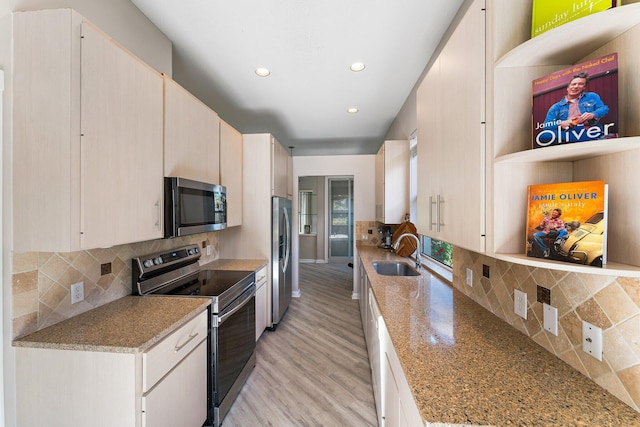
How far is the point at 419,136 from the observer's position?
1.72m

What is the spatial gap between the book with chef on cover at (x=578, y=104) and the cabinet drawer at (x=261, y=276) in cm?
253

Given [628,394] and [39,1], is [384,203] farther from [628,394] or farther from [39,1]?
[39,1]

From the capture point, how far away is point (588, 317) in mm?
861

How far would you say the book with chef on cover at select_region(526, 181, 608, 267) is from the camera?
2.39 feet

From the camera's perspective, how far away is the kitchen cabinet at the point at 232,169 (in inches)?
103

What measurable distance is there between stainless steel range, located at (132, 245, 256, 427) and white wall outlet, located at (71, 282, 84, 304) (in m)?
0.33

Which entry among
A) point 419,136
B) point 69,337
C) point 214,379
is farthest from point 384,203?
point 69,337

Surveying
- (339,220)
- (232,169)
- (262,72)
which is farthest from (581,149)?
(339,220)

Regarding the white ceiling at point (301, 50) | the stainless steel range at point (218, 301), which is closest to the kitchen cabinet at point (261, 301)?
the stainless steel range at point (218, 301)

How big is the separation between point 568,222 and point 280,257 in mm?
2908

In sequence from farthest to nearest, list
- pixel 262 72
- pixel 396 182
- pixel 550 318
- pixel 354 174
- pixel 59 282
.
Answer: pixel 354 174
pixel 396 182
pixel 262 72
pixel 59 282
pixel 550 318

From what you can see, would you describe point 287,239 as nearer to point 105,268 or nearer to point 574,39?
point 105,268

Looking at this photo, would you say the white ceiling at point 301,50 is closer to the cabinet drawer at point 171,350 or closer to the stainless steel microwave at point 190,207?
the stainless steel microwave at point 190,207

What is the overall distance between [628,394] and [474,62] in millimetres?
1168
